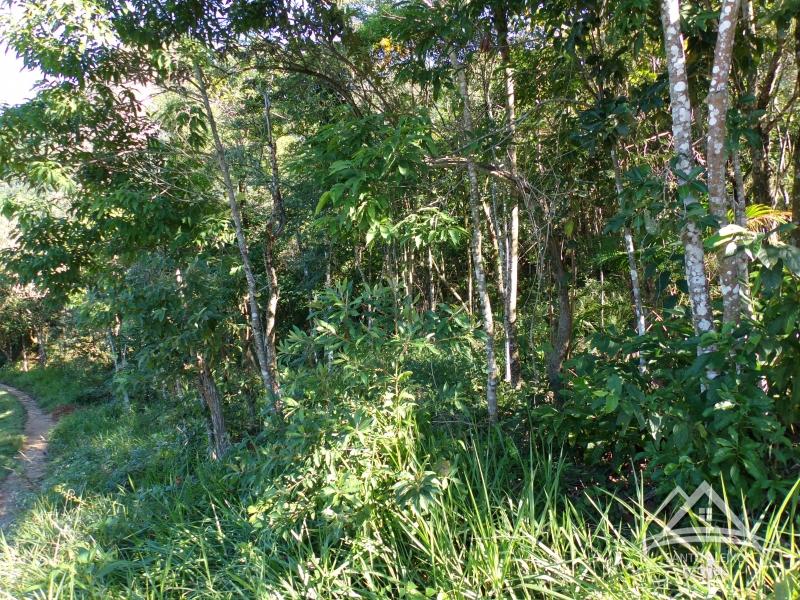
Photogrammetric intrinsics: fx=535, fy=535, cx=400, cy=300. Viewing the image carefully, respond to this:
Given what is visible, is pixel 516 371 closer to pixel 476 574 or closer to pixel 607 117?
pixel 607 117

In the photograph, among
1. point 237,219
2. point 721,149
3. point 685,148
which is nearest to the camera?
point 721,149

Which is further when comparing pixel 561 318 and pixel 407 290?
pixel 561 318

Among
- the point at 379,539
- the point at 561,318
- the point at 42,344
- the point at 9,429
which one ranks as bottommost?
the point at 9,429

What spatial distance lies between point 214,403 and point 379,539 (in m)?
3.36

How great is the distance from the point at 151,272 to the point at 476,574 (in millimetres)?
4243

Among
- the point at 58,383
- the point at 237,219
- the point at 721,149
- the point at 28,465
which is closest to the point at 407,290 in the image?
the point at 237,219

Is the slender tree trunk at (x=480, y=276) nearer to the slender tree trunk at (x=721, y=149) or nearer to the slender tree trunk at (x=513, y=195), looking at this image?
the slender tree trunk at (x=513, y=195)

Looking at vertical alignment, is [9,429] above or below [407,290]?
below

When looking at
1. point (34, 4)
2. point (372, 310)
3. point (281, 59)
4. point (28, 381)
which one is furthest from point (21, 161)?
point (28, 381)

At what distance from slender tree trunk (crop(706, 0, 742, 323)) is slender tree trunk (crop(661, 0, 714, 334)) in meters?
0.12

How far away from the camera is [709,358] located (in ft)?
8.46

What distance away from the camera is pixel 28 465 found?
8422mm

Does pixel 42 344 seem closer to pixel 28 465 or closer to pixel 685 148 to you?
pixel 28 465

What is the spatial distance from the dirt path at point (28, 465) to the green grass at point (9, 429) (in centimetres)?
11
